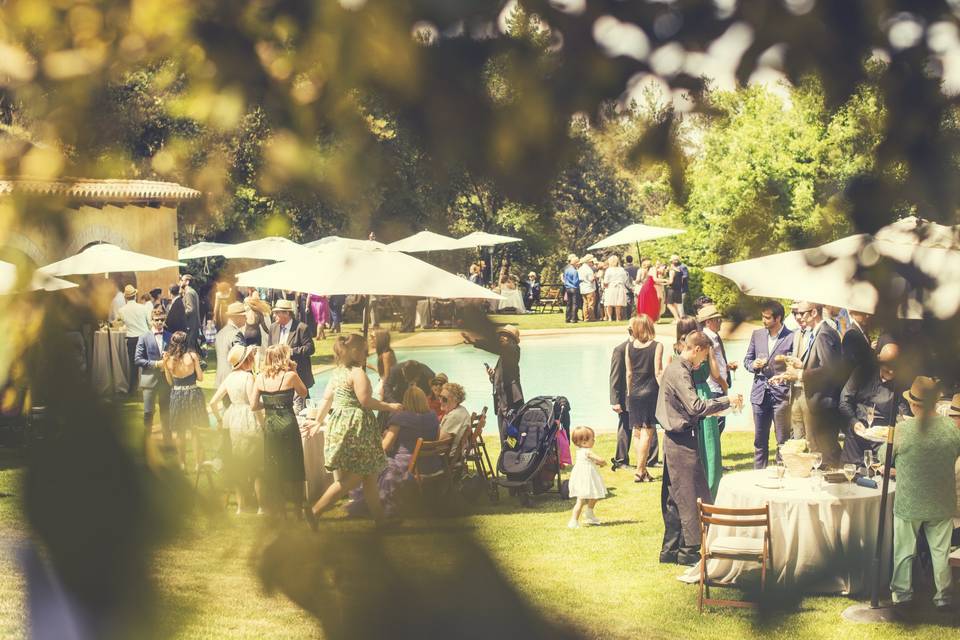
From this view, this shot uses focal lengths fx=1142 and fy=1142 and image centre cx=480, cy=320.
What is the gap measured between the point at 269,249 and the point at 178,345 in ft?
29.0

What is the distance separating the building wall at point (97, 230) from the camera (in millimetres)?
1904

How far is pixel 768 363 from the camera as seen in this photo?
34.2ft

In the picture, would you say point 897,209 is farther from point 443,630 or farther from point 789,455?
point 789,455

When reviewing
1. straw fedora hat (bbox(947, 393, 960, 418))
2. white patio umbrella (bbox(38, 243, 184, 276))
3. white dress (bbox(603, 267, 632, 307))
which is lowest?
straw fedora hat (bbox(947, 393, 960, 418))

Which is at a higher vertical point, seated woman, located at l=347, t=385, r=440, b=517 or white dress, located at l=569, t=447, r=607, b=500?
seated woman, located at l=347, t=385, r=440, b=517

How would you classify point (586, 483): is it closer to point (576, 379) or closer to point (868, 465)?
point (868, 465)

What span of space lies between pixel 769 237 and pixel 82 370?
4.09 feet

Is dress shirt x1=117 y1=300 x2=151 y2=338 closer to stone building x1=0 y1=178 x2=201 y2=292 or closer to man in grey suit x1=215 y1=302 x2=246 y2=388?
stone building x1=0 y1=178 x2=201 y2=292

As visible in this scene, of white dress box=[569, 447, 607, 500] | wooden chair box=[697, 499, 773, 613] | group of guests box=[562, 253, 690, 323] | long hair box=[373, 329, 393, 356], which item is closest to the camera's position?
long hair box=[373, 329, 393, 356]

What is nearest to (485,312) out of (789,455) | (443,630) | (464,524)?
(464,524)

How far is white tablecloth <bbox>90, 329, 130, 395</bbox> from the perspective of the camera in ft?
6.43

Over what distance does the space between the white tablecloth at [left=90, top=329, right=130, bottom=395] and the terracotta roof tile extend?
23 centimetres

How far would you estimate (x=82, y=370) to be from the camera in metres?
1.94

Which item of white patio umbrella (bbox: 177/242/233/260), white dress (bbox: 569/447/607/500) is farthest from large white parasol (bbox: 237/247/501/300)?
white dress (bbox: 569/447/607/500)
